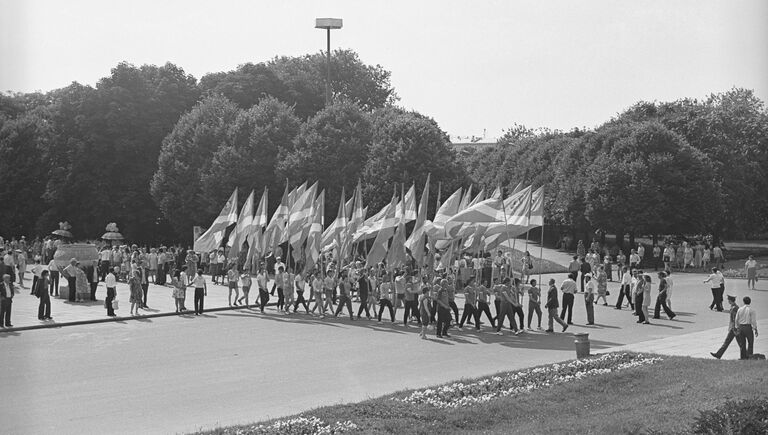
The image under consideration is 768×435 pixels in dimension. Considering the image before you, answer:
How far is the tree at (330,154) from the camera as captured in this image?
54812 millimetres

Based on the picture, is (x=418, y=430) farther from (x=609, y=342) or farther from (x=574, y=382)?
(x=609, y=342)

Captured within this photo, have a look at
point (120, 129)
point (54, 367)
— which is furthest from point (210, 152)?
point (54, 367)

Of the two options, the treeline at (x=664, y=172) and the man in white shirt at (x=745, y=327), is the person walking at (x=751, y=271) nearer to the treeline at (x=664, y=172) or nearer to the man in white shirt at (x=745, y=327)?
the treeline at (x=664, y=172)

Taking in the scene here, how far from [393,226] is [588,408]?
703 inches

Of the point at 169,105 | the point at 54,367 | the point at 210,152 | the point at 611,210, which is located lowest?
the point at 54,367

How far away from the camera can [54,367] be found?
21719 millimetres

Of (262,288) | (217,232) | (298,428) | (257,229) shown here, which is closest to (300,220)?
(257,229)

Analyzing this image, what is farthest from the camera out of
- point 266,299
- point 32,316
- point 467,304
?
point 266,299

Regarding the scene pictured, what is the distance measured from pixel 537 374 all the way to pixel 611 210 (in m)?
42.3

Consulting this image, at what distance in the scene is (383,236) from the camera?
32906mm

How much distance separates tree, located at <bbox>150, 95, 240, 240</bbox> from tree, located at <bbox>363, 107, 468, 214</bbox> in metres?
11.2

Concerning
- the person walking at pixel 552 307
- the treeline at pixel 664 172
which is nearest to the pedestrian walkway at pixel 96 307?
the person walking at pixel 552 307

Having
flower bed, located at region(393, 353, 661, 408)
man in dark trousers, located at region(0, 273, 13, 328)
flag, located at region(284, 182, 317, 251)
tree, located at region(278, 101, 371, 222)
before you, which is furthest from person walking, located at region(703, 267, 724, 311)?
tree, located at region(278, 101, 371, 222)

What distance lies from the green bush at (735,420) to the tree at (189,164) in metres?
48.3
